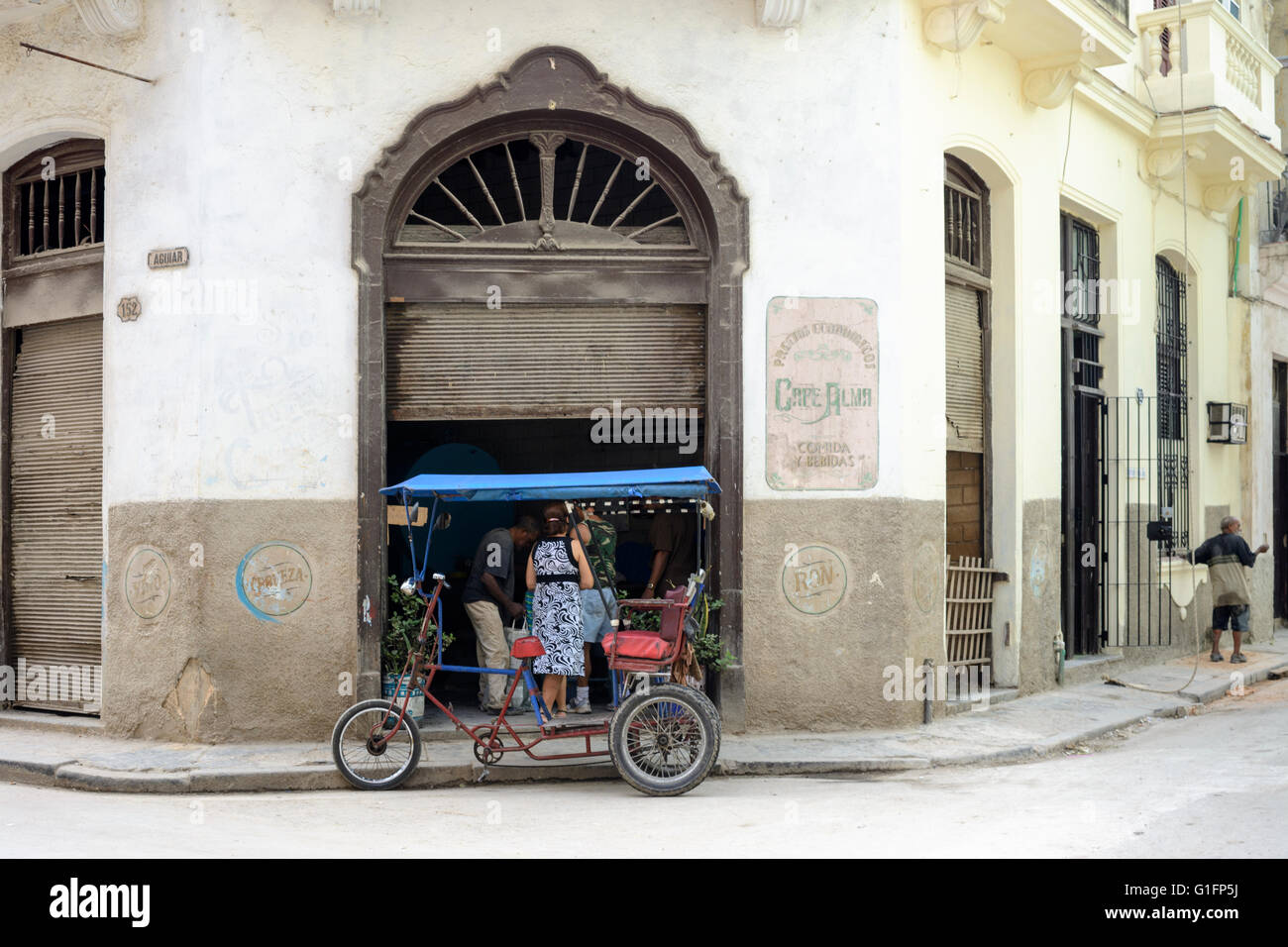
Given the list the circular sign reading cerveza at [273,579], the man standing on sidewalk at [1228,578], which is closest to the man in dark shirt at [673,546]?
the circular sign reading cerveza at [273,579]

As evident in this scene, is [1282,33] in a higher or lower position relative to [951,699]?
higher

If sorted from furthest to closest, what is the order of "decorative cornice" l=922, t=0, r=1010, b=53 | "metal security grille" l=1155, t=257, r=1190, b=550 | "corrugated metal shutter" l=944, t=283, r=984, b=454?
"metal security grille" l=1155, t=257, r=1190, b=550 < "corrugated metal shutter" l=944, t=283, r=984, b=454 < "decorative cornice" l=922, t=0, r=1010, b=53

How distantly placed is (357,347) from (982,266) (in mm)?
5736

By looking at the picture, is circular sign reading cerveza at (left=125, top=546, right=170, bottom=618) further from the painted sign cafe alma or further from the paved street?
the painted sign cafe alma

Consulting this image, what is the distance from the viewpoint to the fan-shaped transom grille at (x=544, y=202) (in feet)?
33.8

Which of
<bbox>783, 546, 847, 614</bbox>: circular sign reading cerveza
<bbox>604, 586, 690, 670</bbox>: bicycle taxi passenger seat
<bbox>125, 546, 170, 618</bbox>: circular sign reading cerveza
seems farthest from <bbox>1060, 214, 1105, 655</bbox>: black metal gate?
<bbox>125, 546, 170, 618</bbox>: circular sign reading cerveza

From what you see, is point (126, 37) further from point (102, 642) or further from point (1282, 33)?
point (1282, 33)

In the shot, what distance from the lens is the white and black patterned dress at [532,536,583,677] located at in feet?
32.7

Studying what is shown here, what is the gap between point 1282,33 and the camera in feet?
60.1

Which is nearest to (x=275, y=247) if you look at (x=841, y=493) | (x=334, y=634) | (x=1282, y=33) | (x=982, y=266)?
(x=334, y=634)

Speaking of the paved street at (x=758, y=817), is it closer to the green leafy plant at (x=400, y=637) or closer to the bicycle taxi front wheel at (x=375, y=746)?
the bicycle taxi front wheel at (x=375, y=746)

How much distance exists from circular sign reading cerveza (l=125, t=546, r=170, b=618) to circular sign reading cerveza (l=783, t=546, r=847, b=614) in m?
4.58

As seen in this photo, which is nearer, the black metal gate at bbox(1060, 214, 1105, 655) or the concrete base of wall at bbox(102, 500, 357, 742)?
the concrete base of wall at bbox(102, 500, 357, 742)

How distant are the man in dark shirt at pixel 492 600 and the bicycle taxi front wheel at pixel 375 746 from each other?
183 cm
